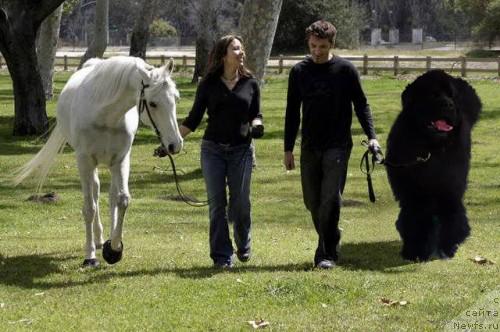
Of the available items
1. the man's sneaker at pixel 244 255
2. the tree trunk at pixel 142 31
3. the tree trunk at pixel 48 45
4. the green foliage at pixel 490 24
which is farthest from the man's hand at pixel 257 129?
the green foliage at pixel 490 24

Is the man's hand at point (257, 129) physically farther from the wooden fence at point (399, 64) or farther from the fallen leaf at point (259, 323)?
the wooden fence at point (399, 64)

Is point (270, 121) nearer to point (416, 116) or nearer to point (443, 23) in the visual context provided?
point (416, 116)

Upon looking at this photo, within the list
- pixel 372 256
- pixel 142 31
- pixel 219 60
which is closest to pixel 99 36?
pixel 142 31

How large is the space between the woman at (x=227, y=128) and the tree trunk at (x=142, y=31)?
24148 mm

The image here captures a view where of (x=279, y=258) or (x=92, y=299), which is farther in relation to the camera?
(x=279, y=258)

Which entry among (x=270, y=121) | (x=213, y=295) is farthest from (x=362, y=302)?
(x=270, y=121)

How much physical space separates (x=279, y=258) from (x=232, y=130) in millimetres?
1583

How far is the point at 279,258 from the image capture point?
9.06m

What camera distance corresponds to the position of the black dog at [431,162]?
8250mm

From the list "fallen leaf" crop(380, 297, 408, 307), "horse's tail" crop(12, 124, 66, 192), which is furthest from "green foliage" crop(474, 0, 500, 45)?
"fallen leaf" crop(380, 297, 408, 307)

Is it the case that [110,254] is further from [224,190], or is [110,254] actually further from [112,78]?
[112,78]

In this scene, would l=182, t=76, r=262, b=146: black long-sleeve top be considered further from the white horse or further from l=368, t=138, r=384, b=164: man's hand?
l=368, t=138, r=384, b=164: man's hand

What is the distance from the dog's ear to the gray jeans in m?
1.21

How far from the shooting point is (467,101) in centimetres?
884
